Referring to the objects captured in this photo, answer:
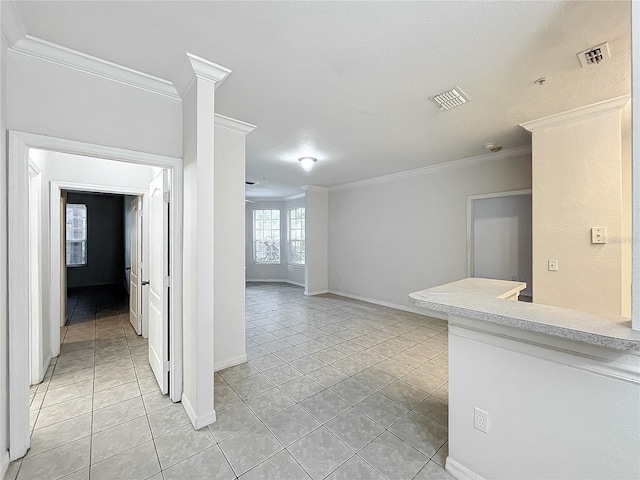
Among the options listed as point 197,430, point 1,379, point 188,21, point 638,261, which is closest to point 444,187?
point 638,261

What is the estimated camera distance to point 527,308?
1.36 m

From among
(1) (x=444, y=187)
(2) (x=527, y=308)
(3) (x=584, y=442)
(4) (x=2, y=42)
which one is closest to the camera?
(3) (x=584, y=442)

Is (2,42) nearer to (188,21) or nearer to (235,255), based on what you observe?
(188,21)

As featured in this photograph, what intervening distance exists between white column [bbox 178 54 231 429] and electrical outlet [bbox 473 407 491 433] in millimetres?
1752

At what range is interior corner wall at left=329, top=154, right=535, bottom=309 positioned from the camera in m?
4.31

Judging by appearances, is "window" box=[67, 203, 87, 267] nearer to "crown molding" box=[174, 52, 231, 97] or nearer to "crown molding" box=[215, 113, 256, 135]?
"crown molding" box=[215, 113, 256, 135]

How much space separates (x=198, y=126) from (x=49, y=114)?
0.93m

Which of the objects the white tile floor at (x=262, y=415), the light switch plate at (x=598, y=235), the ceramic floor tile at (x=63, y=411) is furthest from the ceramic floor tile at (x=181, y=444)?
the light switch plate at (x=598, y=235)

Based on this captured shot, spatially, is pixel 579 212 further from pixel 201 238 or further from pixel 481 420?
pixel 201 238

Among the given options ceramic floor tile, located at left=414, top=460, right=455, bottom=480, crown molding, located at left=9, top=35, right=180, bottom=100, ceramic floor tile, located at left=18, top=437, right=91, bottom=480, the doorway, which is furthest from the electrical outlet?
the doorway

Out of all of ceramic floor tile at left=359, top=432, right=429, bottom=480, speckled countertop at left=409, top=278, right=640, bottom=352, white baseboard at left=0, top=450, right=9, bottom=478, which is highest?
speckled countertop at left=409, top=278, right=640, bottom=352

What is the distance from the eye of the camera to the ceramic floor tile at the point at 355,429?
1.88m

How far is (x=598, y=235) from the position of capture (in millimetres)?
2432

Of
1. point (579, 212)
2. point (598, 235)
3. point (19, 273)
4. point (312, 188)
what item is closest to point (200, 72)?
point (19, 273)
